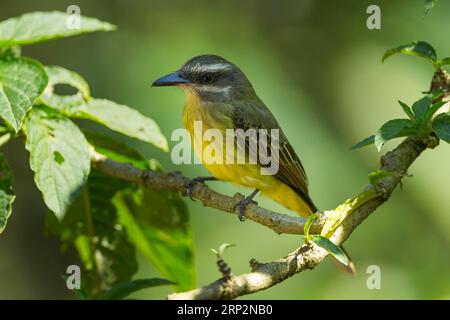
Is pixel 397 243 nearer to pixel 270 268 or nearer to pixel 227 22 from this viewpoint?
pixel 227 22

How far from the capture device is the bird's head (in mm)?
4551

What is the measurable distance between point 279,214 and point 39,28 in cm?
135

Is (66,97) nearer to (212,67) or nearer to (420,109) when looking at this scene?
(212,67)

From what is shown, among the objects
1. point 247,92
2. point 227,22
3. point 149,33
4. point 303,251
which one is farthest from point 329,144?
point 303,251

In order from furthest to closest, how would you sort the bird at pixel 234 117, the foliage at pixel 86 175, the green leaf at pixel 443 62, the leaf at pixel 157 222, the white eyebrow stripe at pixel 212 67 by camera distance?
the white eyebrow stripe at pixel 212 67
the bird at pixel 234 117
the leaf at pixel 157 222
the green leaf at pixel 443 62
the foliage at pixel 86 175

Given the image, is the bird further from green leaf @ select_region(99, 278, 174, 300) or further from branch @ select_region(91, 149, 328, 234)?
green leaf @ select_region(99, 278, 174, 300)

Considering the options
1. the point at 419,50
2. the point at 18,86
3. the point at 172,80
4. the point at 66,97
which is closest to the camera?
the point at 18,86

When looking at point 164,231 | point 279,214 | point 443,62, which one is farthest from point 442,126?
point 164,231

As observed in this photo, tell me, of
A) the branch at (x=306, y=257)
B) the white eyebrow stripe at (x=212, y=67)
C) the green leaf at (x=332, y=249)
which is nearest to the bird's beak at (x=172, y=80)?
the white eyebrow stripe at (x=212, y=67)

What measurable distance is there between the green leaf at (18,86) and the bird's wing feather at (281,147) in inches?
67.6

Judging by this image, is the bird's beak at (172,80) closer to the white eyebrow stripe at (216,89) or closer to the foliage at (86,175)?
the white eyebrow stripe at (216,89)

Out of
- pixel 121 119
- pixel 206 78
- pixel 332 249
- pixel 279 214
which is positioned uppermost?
pixel 206 78

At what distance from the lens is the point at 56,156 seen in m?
2.98

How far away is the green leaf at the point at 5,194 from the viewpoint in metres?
2.84
